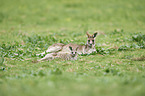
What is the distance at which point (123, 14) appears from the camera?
29.2 meters

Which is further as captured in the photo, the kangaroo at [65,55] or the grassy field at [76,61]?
the kangaroo at [65,55]

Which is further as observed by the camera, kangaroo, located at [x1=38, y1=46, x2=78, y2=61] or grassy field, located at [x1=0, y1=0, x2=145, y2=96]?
kangaroo, located at [x1=38, y1=46, x2=78, y2=61]

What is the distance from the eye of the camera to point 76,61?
356 inches

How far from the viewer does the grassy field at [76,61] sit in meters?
4.44

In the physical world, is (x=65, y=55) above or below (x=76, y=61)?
above

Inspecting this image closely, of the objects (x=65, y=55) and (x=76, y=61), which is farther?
(x=65, y=55)

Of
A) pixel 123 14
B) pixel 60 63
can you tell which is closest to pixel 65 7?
pixel 123 14

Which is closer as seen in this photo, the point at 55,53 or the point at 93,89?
the point at 93,89

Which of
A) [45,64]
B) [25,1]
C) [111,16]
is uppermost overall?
[25,1]

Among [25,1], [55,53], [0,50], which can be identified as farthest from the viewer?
[25,1]

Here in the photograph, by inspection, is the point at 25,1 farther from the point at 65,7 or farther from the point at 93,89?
the point at 93,89

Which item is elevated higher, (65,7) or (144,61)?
(65,7)

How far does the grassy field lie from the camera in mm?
4438

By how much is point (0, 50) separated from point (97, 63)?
5.63 meters
